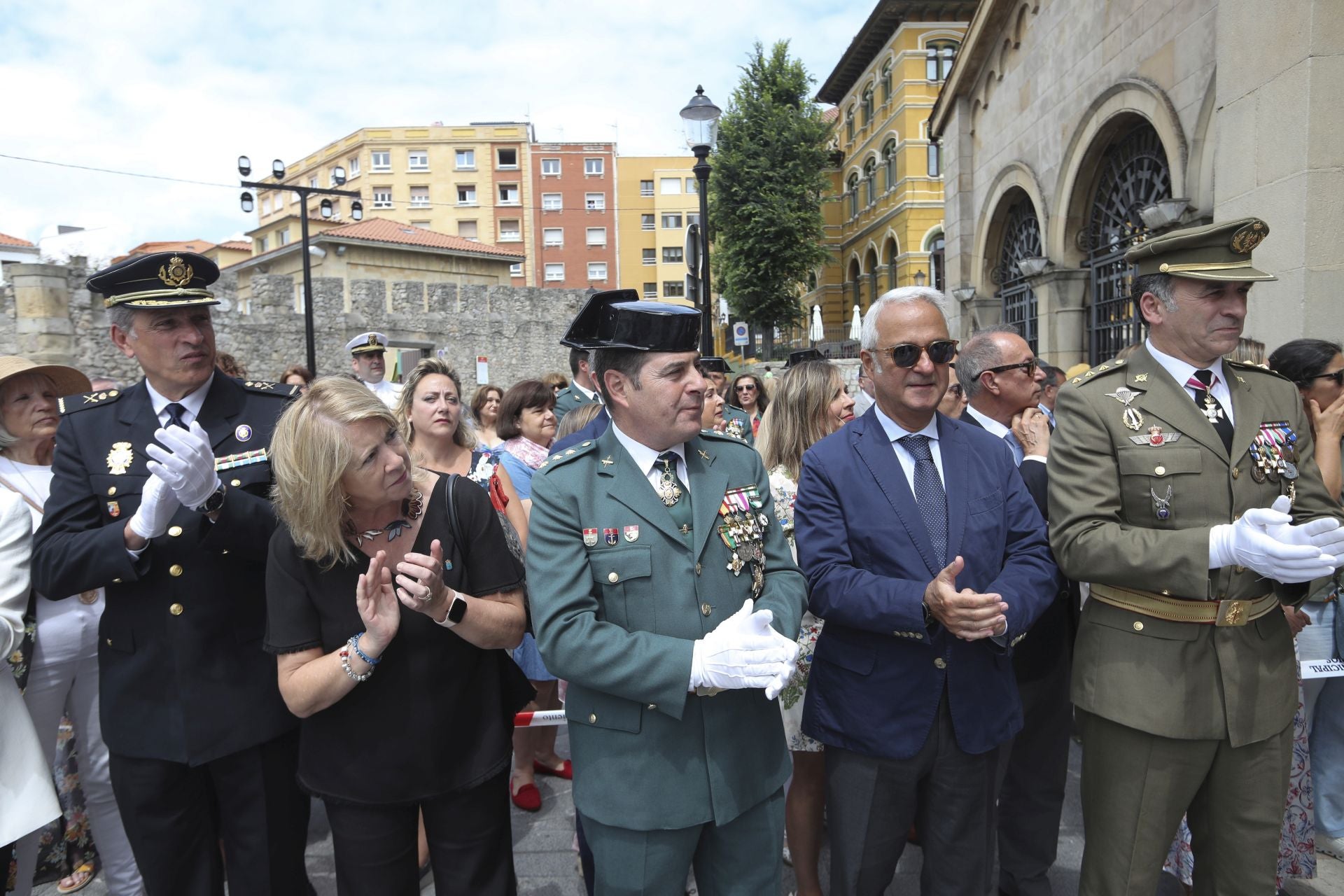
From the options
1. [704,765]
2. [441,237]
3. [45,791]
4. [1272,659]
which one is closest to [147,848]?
[45,791]

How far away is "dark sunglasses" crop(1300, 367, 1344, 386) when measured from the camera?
3.41m

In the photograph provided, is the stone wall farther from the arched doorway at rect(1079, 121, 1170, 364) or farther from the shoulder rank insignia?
the arched doorway at rect(1079, 121, 1170, 364)

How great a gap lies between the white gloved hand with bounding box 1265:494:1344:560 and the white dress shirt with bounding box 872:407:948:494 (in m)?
0.85

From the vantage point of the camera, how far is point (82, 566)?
231 cm

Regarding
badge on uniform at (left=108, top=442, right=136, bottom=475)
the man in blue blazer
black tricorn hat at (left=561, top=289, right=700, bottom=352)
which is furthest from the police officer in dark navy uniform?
the man in blue blazer

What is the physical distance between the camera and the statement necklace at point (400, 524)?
2236 mm

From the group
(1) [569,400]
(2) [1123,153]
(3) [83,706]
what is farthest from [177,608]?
(2) [1123,153]

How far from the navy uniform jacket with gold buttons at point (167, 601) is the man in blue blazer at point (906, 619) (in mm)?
1739

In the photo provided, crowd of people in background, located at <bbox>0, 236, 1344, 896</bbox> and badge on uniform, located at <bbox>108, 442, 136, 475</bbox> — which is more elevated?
badge on uniform, located at <bbox>108, 442, 136, 475</bbox>

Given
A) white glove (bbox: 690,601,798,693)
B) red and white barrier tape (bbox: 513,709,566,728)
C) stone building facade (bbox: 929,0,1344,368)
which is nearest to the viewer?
white glove (bbox: 690,601,798,693)

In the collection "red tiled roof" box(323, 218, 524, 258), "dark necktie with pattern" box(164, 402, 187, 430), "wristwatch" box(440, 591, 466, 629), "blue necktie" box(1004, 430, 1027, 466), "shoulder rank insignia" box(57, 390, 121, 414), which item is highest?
"red tiled roof" box(323, 218, 524, 258)

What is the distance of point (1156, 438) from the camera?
7.88ft

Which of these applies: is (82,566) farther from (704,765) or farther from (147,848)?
(704,765)

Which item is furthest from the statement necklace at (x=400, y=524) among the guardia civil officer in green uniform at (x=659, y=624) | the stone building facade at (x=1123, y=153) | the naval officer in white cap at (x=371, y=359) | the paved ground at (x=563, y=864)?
the naval officer in white cap at (x=371, y=359)
